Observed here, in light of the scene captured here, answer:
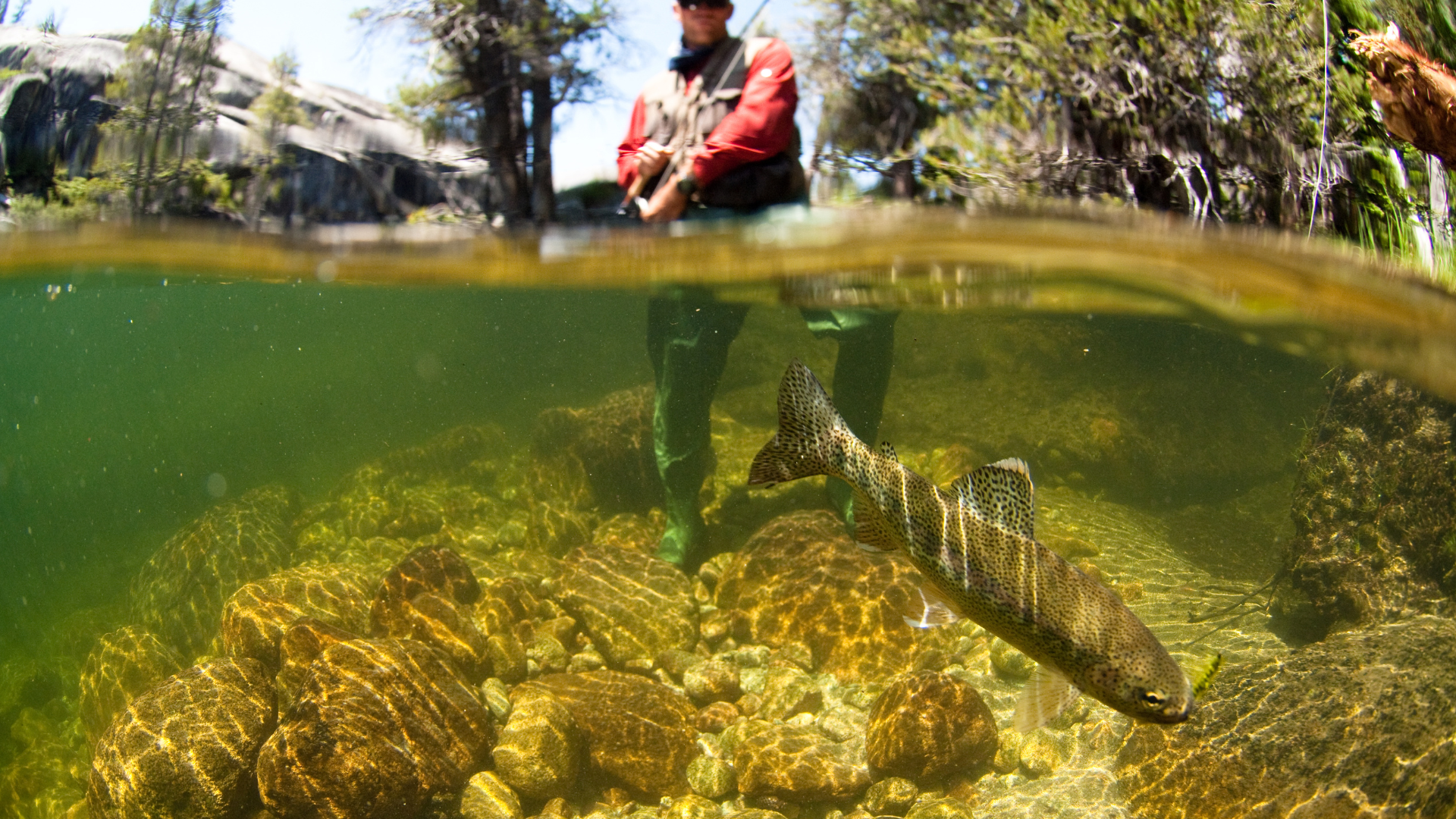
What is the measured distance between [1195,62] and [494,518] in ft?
36.9

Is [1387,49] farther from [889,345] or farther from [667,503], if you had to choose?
[667,503]

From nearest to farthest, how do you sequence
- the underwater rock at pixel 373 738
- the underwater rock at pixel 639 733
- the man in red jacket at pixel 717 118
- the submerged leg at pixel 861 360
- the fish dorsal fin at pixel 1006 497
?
the fish dorsal fin at pixel 1006 497, the man in red jacket at pixel 717 118, the underwater rock at pixel 373 738, the underwater rock at pixel 639 733, the submerged leg at pixel 861 360

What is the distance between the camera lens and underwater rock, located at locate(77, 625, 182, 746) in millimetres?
7922

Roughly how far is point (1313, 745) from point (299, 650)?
8937 mm

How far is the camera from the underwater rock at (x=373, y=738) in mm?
5551

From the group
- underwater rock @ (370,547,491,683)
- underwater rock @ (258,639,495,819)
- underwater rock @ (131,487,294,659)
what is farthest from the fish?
underwater rock @ (131,487,294,659)

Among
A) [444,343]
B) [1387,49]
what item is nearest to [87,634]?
[1387,49]

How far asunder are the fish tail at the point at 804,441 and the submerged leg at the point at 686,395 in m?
4.86

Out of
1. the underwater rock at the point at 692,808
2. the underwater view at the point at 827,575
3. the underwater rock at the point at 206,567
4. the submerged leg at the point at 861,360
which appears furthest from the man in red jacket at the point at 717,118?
the underwater rock at the point at 206,567

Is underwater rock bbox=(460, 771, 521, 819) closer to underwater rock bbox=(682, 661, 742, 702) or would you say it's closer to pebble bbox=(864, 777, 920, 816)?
underwater rock bbox=(682, 661, 742, 702)

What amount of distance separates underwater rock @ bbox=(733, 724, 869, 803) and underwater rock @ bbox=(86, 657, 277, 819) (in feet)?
13.9

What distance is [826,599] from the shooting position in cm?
770

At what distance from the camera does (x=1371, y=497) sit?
777 centimetres

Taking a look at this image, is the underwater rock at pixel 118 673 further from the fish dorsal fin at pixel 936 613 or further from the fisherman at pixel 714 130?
the fish dorsal fin at pixel 936 613
